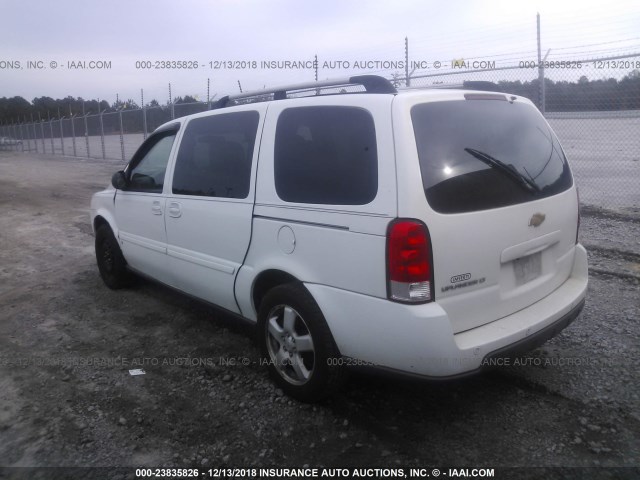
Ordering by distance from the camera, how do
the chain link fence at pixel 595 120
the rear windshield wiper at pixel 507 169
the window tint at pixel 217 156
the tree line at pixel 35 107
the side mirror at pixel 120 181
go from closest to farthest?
1. the rear windshield wiper at pixel 507 169
2. the window tint at pixel 217 156
3. the side mirror at pixel 120 181
4. the chain link fence at pixel 595 120
5. the tree line at pixel 35 107

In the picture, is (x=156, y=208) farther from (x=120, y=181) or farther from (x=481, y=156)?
(x=481, y=156)

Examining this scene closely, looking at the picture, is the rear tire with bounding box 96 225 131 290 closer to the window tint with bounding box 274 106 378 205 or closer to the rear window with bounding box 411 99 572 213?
the window tint with bounding box 274 106 378 205

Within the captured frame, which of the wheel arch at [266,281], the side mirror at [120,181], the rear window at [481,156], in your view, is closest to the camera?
the rear window at [481,156]

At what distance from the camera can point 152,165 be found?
4805 millimetres

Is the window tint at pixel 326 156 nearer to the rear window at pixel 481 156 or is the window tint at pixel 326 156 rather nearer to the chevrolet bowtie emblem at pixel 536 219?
the rear window at pixel 481 156

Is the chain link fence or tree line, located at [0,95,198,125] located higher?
tree line, located at [0,95,198,125]

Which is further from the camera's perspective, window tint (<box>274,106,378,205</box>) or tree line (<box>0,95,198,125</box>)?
tree line (<box>0,95,198,125</box>)

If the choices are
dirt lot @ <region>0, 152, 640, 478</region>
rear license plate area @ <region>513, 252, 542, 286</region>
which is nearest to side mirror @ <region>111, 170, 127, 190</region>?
dirt lot @ <region>0, 152, 640, 478</region>

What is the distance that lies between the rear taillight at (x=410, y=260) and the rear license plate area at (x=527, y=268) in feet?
2.21

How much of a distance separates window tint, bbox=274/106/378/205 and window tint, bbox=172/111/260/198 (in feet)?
1.15

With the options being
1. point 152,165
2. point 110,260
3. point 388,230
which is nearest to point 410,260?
point 388,230

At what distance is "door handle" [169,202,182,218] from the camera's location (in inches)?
166

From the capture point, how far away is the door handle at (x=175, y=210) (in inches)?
166

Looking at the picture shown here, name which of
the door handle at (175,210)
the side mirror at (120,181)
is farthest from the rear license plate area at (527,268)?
the side mirror at (120,181)
